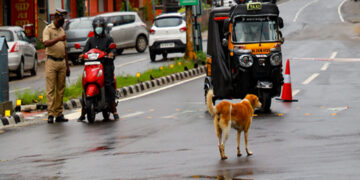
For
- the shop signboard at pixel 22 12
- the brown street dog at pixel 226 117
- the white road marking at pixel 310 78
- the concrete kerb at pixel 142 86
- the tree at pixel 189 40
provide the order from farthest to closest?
the shop signboard at pixel 22 12
the tree at pixel 189 40
the white road marking at pixel 310 78
the concrete kerb at pixel 142 86
the brown street dog at pixel 226 117

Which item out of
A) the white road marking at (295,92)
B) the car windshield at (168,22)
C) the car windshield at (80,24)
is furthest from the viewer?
the car windshield at (80,24)

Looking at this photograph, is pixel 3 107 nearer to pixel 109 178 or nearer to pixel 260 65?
pixel 260 65

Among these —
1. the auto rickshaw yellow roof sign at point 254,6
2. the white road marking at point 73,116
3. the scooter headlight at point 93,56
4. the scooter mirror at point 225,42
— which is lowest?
the white road marking at point 73,116

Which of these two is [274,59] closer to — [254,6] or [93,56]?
[254,6]

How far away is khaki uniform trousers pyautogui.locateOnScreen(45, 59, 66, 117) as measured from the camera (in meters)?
15.2

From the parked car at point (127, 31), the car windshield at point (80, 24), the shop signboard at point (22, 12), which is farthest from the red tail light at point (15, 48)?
the shop signboard at point (22, 12)

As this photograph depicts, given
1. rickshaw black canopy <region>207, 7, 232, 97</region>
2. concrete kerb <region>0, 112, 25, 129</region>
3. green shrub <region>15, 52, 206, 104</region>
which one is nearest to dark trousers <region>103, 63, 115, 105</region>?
concrete kerb <region>0, 112, 25, 129</region>

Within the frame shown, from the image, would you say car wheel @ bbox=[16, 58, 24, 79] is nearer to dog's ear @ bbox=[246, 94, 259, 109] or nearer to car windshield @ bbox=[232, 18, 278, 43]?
car windshield @ bbox=[232, 18, 278, 43]

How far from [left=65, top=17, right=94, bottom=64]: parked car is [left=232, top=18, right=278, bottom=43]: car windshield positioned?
17.6m

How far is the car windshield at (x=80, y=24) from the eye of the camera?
34.9 m

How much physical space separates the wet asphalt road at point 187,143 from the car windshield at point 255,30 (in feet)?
4.62

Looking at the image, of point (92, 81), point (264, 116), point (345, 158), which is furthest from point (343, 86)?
point (345, 158)

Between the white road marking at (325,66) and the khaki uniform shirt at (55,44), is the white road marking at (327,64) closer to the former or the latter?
the white road marking at (325,66)

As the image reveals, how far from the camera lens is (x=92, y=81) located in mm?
14859
